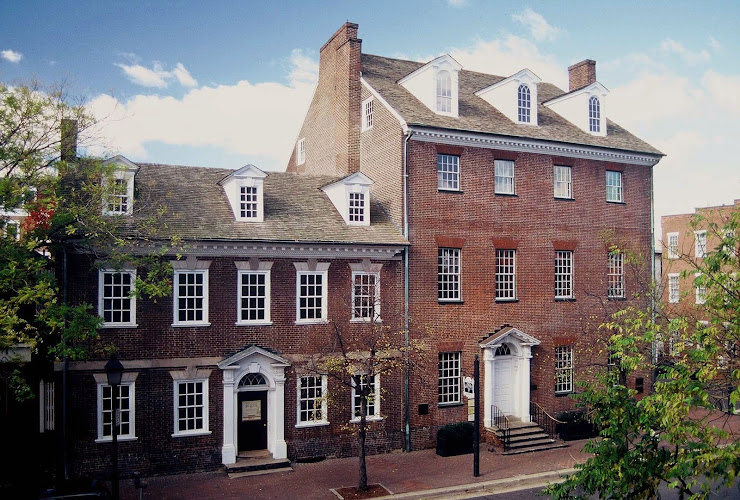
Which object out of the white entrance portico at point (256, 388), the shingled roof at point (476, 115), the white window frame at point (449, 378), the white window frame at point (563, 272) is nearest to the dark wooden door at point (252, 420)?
the white entrance portico at point (256, 388)

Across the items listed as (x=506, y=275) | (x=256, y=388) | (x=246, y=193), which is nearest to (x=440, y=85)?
(x=506, y=275)

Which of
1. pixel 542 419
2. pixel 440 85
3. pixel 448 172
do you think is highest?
pixel 440 85

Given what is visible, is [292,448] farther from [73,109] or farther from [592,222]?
[592,222]

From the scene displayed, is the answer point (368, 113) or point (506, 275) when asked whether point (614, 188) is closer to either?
point (506, 275)

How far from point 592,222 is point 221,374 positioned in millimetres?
16141

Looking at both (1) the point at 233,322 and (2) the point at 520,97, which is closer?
(1) the point at 233,322

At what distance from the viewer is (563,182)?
1067 inches

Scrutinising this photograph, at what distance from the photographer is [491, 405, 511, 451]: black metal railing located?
78.2 feet

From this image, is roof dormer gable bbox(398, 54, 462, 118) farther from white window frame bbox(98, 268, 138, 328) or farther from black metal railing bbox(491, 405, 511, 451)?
white window frame bbox(98, 268, 138, 328)

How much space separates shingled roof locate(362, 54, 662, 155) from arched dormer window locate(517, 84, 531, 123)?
554 mm

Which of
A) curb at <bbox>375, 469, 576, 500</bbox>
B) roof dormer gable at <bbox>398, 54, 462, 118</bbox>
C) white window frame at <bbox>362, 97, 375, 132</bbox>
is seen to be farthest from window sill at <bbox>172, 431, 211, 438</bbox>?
roof dormer gable at <bbox>398, 54, 462, 118</bbox>

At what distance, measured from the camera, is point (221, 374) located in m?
21.3

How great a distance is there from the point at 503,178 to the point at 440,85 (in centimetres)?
447

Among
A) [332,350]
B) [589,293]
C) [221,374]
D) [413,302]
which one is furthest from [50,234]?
[589,293]
